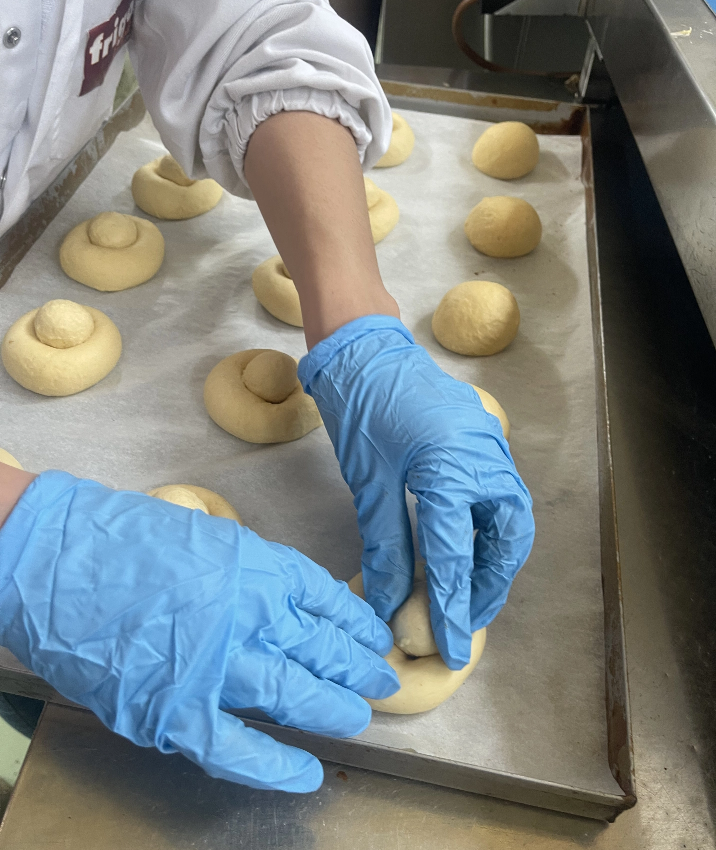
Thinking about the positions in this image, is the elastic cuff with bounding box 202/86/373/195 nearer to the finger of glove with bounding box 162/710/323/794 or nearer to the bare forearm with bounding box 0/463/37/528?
the bare forearm with bounding box 0/463/37/528

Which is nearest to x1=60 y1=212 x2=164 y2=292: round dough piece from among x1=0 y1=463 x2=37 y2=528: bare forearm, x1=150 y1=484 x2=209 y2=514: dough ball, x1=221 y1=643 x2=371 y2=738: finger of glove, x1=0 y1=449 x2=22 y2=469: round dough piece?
x1=0 y1=449 x2=22 y2=469: round dough piece

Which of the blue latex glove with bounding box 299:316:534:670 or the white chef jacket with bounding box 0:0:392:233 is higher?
the white chef jacket with bounding box 0:0:392:233

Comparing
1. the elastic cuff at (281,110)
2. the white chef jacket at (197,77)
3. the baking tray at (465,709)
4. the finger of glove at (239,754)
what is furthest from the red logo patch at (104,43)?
the finger of glove at (239,754)

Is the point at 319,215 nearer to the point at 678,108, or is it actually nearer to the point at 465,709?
the point at 678,108

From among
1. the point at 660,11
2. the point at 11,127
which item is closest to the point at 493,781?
the point at 11,127

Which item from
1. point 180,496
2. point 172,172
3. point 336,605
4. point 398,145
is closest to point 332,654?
point 336,605

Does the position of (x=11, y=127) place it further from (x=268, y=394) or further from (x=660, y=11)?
(x=660, y=11)
